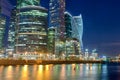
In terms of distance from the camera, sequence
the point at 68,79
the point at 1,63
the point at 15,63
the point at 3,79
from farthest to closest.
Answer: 1. the point at 15,63
2. the point at 1,63
3. the point at 68,79
4. the point at 3,79

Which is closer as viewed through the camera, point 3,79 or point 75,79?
point 3,79

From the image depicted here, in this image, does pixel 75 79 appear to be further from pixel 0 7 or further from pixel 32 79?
pixel 0 7

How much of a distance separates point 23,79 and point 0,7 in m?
121

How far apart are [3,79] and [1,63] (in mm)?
110971

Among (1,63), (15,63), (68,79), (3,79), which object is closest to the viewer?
(3,79)

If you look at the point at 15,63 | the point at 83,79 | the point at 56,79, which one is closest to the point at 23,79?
the point at 56,79

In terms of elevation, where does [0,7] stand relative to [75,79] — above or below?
above

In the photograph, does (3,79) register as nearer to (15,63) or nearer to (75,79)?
(75,79)

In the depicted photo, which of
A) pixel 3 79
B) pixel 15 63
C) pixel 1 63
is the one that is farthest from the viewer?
pixel 15 63

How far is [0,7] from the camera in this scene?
180 meters

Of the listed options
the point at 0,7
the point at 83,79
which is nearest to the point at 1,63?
the point at 0,7

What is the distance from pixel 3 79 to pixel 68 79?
13.9m

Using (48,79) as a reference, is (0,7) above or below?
above

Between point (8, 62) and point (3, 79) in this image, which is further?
point (8, 62)
